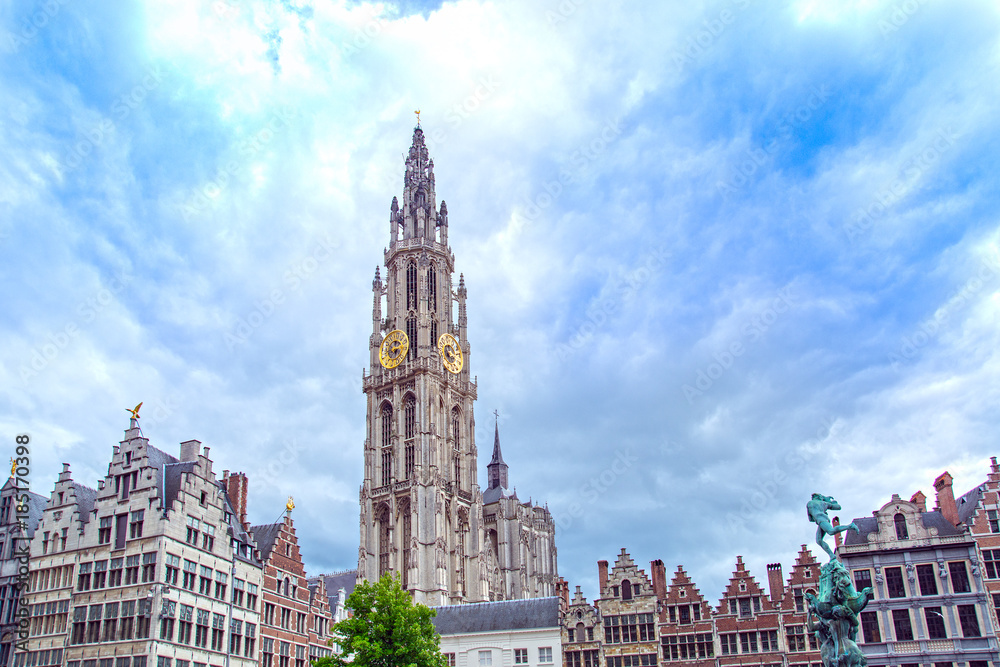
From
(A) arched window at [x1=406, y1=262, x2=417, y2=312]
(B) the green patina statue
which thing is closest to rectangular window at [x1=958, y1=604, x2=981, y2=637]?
(B) the green patina statue

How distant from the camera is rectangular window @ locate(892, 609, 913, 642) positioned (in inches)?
1938

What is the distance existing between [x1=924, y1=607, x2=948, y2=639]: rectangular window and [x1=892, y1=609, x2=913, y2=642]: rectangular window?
2.78ft

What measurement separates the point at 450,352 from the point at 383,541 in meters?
23.6

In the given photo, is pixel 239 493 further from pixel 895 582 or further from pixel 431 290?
pixel 431 290

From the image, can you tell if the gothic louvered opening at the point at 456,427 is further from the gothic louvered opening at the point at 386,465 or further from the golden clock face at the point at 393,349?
the golden clock face at the point at 393,349

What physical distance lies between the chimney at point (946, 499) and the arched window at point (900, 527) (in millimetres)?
2391

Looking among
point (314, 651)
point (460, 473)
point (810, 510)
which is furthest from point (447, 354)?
point (810, 510)

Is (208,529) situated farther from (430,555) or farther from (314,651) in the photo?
(430,555)

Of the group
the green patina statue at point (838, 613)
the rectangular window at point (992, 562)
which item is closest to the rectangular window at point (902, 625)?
the rectangular window at point (992, 562)

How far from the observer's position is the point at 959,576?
49.2 metres

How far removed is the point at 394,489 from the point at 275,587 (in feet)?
174

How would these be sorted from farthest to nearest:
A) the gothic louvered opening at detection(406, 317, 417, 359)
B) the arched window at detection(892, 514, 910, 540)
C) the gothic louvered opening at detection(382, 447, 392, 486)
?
the gothic louvered opening at detection(406, 317, 417, 359) < the gothic louvered opening at detection(382, 447, 392, 486) < the arched window at detection(892, 514, 910, 540)

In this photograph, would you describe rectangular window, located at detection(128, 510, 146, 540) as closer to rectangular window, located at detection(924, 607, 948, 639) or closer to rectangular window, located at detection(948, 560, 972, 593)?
rectangular window, located at detection(924, 607, 948, 639)

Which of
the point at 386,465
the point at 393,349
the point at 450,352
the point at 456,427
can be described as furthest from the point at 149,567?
the point at 450,352
